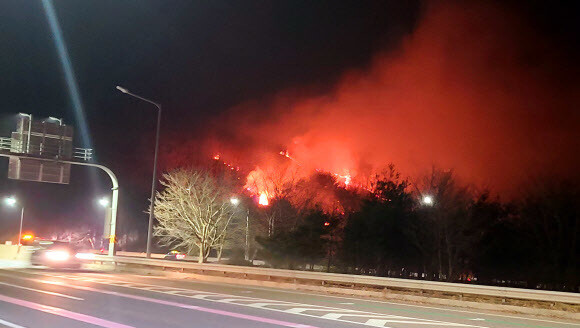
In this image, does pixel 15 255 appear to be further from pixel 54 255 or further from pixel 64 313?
pixel 64 313

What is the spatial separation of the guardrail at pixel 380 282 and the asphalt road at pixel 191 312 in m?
1.60

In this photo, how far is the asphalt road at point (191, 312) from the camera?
418 inches

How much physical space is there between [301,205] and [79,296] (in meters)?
28.1

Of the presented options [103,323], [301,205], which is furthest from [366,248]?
[103,323]

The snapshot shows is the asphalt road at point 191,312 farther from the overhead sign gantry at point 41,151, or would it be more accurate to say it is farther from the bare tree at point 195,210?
the bare tree at point 195,210

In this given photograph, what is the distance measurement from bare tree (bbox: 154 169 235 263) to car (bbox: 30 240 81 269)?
8305 mm

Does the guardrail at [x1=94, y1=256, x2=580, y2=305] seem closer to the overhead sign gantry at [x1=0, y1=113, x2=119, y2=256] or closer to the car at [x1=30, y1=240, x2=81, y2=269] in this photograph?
the car at [x1=30, y1=240, x2=81, y2=269]

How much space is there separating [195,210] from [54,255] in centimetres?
1009

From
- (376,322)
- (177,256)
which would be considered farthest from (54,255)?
(376,322)

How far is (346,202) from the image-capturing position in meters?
49.2

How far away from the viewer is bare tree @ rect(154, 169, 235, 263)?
36156 mm

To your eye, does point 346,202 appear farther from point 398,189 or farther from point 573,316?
point 573,316

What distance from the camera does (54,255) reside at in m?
28.3

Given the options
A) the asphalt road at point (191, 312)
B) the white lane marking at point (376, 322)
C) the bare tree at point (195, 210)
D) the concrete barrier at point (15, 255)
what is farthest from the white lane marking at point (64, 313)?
the bare tree at point (195, 210)
